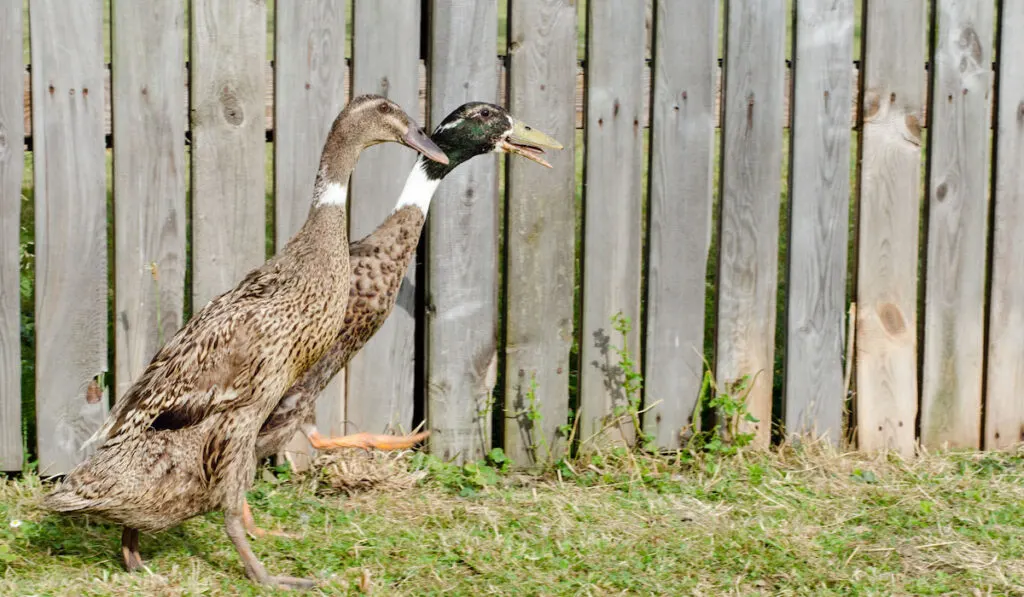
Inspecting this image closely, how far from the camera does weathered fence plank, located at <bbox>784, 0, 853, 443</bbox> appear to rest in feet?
17.5

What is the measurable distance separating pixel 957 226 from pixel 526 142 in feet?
6.14

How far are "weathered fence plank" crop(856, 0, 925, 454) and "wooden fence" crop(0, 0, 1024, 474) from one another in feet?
0.03

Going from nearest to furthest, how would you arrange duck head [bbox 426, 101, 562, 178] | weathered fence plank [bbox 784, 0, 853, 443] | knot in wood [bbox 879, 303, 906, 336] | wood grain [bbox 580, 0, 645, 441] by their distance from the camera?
1. duck head [bbox 426, 101, 562, 178]
2. wood grain [bbox 580, 0, 645, 441]
3. weathered fence plank [bbox 784, 0, 853, 443]
4. knot in wood [bbox 879, 303, 906, 336]

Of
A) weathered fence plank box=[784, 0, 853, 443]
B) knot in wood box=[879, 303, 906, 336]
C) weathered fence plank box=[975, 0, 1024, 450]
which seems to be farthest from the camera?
knot in wood box=[879, 303, 906, 336]

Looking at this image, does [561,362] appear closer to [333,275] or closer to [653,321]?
[653,321]

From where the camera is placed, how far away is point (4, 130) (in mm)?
4844

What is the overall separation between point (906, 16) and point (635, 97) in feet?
3.70

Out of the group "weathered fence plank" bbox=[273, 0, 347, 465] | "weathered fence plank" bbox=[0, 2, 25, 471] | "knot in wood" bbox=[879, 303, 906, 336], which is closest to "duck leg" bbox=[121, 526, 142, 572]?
"weathered fence plank" bbox=[0, 2, 25, 471]

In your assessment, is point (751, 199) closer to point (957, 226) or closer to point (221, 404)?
point (957, 226)

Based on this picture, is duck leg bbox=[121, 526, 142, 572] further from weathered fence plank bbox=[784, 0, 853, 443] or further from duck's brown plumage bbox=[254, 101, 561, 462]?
weathered fence plank bbox=[784, 0, 853, 443]

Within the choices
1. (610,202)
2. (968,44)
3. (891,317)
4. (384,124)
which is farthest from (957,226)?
(384,124)

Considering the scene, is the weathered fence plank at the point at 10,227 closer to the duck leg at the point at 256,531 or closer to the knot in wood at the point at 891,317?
the duck leg at the point at 256,531

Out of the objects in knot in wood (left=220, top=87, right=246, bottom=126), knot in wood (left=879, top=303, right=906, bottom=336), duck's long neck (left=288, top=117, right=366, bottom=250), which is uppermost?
knot in wood (left=220, top=87, right=246, bottom=126)

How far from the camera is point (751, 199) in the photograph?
213 inches
